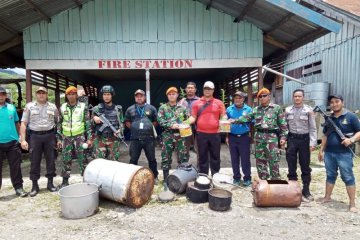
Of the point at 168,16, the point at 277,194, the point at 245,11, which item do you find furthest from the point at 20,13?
the point at 277,194

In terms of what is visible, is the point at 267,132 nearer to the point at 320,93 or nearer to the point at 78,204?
the point at 78,204

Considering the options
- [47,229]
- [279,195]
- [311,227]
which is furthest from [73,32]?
[311,227]

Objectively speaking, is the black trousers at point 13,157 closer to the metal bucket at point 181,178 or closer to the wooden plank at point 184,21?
the metal bucket at point 181,178

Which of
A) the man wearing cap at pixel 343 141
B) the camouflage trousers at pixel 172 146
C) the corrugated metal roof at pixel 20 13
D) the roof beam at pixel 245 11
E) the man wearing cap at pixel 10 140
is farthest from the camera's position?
the roof beam at pixel 245 11

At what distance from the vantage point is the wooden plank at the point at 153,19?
25.0 feet

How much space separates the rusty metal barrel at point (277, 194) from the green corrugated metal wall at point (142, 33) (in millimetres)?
4327

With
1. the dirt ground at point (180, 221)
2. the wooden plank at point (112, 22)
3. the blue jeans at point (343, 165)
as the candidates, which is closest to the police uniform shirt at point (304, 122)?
the blue jeans at point (343, 165)

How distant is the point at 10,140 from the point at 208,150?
3486mm

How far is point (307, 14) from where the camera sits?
626 cm

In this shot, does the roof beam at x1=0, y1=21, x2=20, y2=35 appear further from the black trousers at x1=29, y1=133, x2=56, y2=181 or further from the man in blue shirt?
the man in blue shirt

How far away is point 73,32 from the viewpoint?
7527 mm

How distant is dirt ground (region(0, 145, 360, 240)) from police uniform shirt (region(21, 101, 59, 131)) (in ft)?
4.07

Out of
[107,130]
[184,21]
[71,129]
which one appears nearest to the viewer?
[71,129]

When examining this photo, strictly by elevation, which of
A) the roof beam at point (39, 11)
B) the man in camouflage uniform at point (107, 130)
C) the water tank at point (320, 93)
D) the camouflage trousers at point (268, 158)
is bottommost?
the camouflage trousers at point (268, 158)
